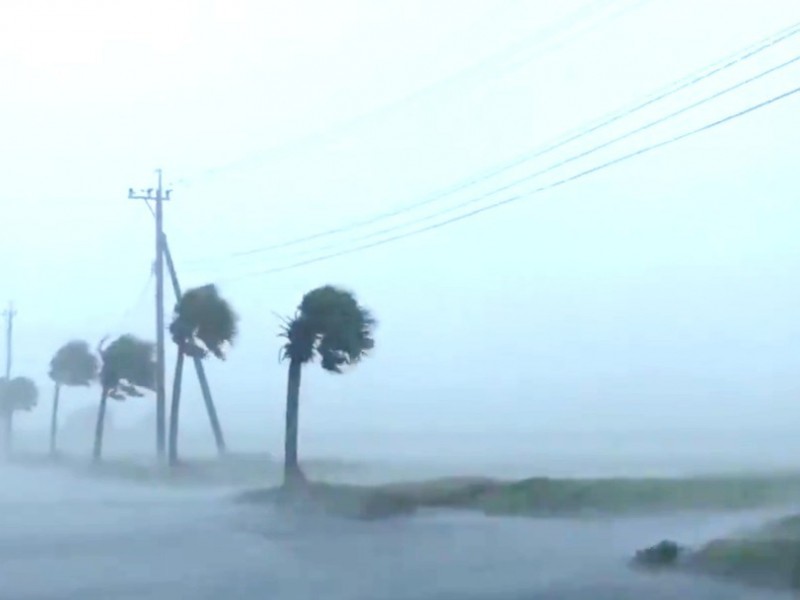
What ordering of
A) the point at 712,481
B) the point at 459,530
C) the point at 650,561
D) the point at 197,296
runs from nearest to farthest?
the point at 650,561
the point at 459,530
the point at 712,481
the point at 197,296

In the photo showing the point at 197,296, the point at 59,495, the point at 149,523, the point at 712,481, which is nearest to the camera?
the point at 149,523

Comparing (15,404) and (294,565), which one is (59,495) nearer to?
(294,565)

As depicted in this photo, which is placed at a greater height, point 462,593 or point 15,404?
point 15,404

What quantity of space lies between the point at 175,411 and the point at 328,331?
47.1 feet

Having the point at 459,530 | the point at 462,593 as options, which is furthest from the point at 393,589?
the point at 459,530

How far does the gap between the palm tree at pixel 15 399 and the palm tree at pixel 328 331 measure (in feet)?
172

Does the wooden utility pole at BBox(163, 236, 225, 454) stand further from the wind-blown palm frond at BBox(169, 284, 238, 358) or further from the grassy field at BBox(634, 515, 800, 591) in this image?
the grassy field at BBox(634, 515, 800, 591)

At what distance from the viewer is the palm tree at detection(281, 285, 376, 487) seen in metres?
34.0

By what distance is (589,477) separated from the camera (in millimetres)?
31109

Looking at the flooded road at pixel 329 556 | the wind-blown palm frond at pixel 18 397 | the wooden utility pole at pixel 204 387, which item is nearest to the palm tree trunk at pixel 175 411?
the wooden utility pole at pixel 204 387

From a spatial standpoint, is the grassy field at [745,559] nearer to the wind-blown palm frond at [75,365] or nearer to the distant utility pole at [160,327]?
the distant utility pole at [160,327]

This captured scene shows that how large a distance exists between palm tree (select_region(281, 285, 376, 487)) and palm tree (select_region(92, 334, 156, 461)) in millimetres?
19259

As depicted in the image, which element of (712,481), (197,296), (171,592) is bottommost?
(171,592)

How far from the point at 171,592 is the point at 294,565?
2998mm
